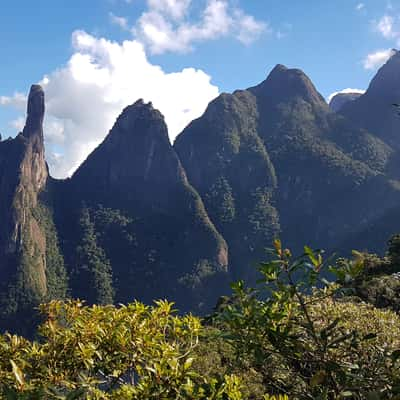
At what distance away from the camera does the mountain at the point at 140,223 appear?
101 meters

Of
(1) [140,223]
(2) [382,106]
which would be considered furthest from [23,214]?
(2) [382,106]

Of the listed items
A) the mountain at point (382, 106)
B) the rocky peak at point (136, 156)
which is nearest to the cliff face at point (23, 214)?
Result: the rocky peak at point (136, 156)

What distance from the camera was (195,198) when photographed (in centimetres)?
11612

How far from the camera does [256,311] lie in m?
2.54

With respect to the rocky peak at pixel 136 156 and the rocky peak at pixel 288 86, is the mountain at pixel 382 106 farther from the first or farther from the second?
the rocky peak at pixel 136 156

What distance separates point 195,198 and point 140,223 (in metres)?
16.9

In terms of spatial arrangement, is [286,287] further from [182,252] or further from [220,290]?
[182,252]

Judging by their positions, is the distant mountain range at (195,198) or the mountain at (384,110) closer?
the distant mountain range at (195,198)

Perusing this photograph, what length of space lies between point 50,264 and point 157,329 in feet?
340

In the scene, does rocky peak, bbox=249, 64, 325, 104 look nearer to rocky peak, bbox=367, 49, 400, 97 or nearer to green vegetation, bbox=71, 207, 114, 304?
rocky peak, bbox=367, 49, 400, 97

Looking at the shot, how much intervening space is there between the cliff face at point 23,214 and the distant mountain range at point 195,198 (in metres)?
0.30

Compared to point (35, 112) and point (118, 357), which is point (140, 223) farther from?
point (118, 357)

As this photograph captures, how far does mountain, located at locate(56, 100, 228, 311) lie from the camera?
332 feet

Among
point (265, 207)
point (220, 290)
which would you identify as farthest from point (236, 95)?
point (220, 290)
